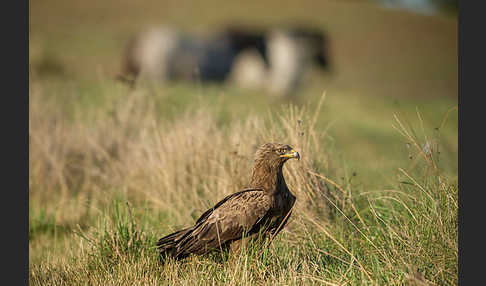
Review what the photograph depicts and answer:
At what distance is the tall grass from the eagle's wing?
16cm

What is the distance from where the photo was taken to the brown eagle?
317cm

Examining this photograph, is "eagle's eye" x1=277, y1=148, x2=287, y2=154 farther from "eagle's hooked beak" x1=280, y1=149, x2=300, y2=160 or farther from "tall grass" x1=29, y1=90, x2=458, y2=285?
"tall grass" x1=29, y1=90, x2=458, y2=285

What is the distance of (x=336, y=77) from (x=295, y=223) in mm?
29288

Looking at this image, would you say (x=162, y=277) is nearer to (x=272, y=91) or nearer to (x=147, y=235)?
(x=147, y=235)

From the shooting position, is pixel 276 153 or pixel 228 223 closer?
pixel 228 223

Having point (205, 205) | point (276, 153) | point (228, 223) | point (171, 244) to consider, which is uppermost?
point (276, 153)

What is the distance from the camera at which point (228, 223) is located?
125 inches

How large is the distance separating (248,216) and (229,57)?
66.7 feet

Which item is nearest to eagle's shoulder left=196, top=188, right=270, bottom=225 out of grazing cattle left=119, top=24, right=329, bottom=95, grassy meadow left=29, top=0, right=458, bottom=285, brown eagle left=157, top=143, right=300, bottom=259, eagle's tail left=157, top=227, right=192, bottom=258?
brown eagle left=157, top=143, right=300, bottom=259

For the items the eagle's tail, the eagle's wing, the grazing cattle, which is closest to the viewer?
the eagle's wing

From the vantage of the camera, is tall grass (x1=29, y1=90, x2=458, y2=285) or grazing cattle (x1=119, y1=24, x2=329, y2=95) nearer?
tall grass (x1=29, y1=90, x2=458, y2=285)

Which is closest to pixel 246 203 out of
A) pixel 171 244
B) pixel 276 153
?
pixel 276 153

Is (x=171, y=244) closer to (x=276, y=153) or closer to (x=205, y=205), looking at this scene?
(x=276, y=153)

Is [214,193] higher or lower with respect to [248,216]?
lower
